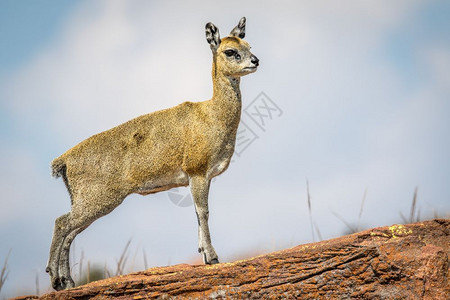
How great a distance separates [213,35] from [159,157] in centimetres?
238

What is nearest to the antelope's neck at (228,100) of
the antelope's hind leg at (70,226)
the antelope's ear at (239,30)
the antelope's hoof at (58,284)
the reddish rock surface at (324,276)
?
the antelope's ear at (239,30)

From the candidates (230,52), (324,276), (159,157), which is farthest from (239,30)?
(324,276)

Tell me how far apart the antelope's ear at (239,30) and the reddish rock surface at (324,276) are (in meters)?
4.51

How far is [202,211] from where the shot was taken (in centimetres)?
924

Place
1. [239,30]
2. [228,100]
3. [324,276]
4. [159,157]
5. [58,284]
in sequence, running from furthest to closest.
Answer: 1. [239,30]
2. [228,100]
3. [159,157]
4. [58,284]
5. [324,276]

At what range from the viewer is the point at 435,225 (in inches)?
324

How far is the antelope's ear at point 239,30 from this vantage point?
10539 mm

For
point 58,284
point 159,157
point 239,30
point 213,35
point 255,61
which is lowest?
point 58,284

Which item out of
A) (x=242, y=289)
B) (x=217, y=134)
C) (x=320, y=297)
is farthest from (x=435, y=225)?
(x=217, y=134)

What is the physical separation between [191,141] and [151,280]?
8.82ft

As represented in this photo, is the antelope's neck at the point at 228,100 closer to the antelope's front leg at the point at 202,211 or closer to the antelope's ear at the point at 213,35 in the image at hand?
the antelope's ear at the point at 213,35

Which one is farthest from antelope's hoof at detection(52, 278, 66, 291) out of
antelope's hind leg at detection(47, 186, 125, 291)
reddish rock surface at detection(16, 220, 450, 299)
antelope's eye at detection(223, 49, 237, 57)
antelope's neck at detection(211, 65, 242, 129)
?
antelope's eye at detection(223, 49, 237, 57)

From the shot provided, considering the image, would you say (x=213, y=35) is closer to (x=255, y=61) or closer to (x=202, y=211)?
(x=255, y=61)

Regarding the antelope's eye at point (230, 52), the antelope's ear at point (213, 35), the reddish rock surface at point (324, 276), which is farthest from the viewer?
the antelope's ear at point (213, 35)
